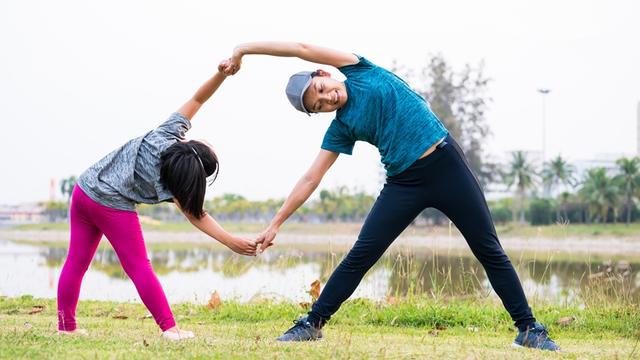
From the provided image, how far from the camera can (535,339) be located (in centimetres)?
454

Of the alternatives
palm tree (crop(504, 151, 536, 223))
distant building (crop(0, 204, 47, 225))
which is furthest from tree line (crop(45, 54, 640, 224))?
distant building (crop(0, 204, 47, 225))

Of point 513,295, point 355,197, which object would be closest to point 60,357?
point 513,295

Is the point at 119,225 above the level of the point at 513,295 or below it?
above

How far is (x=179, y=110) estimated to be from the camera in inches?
190

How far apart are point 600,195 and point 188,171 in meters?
63.5

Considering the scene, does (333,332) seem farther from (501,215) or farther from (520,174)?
(520,174)

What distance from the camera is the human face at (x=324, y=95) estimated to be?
14.2 ft

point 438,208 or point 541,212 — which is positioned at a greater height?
point 438,208

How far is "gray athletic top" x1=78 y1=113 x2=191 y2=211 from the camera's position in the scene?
4.51m

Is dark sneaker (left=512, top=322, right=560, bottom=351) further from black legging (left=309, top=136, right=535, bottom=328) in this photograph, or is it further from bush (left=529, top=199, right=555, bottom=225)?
bush (left=529, top=199, right=555, bottom=225)

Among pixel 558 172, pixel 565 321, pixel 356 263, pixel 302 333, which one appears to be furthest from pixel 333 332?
pixel 558 172

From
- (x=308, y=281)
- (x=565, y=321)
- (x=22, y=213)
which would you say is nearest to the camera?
(x=565, y=321)

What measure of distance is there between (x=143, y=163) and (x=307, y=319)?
134cm

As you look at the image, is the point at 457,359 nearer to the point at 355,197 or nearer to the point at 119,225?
the point at 119,225
